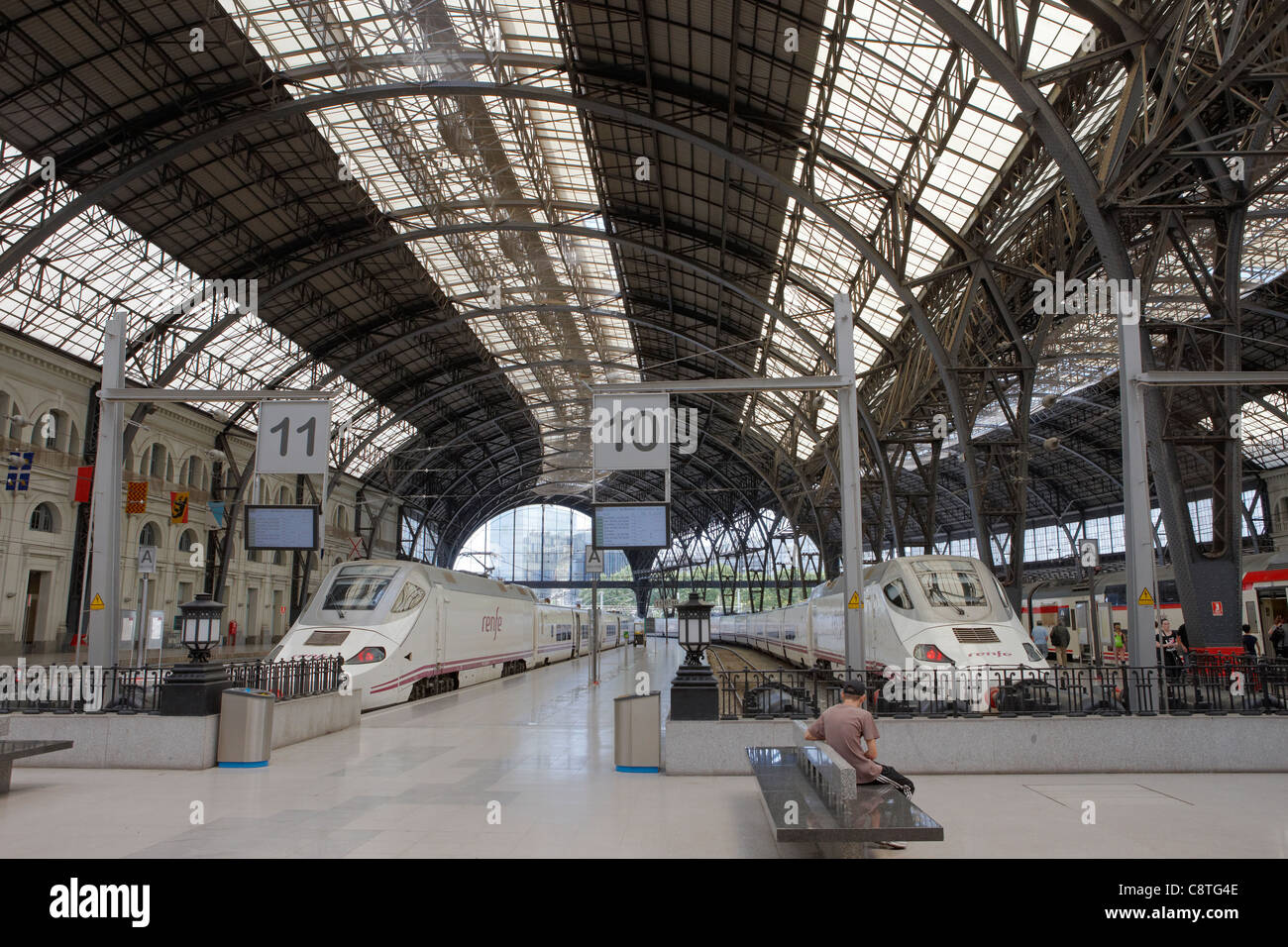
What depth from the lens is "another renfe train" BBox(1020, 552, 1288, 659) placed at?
83.0ft

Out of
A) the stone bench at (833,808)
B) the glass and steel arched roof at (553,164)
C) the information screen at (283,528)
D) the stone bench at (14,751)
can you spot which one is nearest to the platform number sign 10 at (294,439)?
the information screen at (283,528)

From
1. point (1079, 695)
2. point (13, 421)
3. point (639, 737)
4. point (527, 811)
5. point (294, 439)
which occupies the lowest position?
point (527, 811)

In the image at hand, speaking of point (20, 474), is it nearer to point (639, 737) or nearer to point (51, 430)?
point (51, 430)

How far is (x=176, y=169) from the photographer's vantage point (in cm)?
2923

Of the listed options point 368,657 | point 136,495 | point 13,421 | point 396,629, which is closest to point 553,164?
point 136,495

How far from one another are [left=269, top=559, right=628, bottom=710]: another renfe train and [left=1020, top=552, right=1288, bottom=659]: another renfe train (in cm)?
1647

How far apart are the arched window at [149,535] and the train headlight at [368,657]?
28550mm

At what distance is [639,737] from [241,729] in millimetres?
5301

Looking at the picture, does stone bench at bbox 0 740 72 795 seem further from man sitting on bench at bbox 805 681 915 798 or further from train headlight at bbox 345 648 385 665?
train headlight at bbox 345 648 385 665

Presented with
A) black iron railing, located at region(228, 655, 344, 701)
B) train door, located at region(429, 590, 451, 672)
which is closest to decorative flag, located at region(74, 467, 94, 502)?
black iron railing, located at region(228, 655, 344, 701)

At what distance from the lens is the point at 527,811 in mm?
8547
